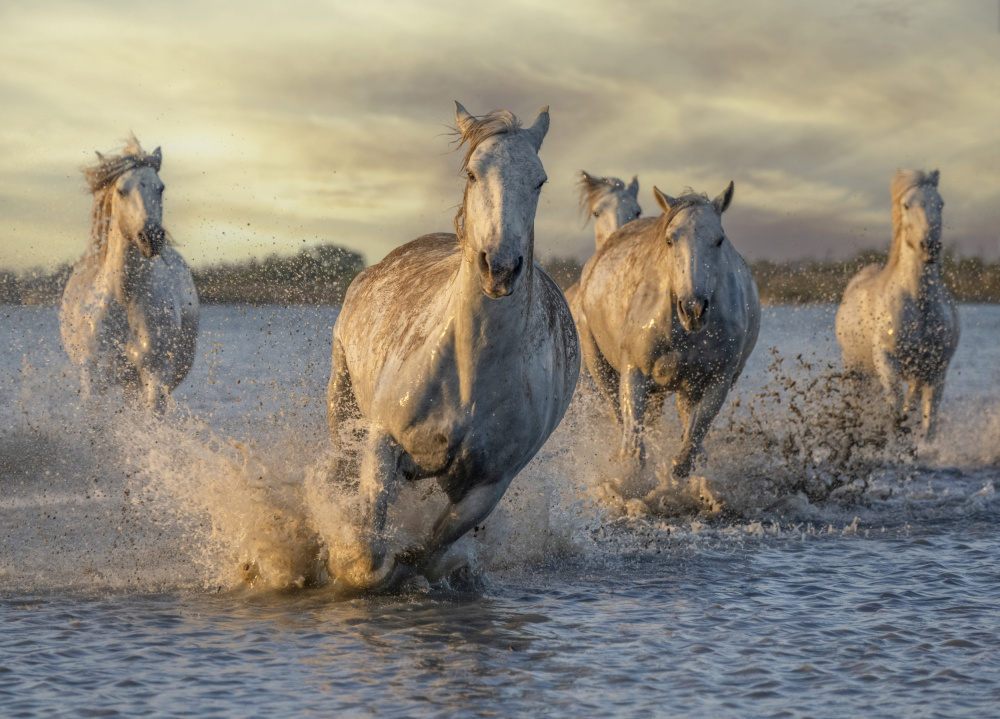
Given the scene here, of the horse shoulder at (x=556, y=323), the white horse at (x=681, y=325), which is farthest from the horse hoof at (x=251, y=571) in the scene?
the white horse at (x=681, y=325)

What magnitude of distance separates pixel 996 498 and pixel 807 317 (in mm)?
48306

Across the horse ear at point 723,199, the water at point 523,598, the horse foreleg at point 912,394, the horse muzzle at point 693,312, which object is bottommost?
the water at point 523,598

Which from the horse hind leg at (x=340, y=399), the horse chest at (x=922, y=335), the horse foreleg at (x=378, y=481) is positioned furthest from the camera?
the horse chest at (x=922, y=335)

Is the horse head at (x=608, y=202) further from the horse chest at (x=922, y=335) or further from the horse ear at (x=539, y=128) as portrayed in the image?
the horse ear at (x=539, y=128)

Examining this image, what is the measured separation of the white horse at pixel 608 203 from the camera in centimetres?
1152

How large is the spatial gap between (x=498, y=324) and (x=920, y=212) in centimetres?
784

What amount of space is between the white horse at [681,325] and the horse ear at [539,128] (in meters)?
2.23

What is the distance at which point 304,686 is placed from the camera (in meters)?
3.68

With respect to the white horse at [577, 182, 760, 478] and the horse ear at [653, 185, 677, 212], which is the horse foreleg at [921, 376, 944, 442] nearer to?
the white horse at [577, 182, 760, 478]

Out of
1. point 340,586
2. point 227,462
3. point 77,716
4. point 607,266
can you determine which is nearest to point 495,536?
point 340,586

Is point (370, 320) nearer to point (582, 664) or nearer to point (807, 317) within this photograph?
point (582, 664)

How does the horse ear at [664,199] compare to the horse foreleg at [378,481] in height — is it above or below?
above

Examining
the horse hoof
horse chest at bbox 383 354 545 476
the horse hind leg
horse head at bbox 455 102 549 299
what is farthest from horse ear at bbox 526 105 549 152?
the horse hoof

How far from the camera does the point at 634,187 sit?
465 inches
